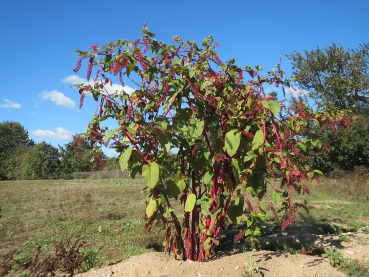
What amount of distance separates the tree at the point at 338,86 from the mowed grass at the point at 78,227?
43.5 ft

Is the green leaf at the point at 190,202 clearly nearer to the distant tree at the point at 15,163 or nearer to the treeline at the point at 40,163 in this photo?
the treeline at the point at 40,163

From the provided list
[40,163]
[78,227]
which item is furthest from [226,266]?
[40,163]

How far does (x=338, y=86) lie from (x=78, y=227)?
807 inches

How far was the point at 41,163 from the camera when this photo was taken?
36.1 meters

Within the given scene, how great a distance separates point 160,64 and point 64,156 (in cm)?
3644

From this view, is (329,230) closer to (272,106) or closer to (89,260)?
(89,260)

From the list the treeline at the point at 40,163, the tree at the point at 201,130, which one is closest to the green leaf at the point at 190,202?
the tree at the point at 201,130

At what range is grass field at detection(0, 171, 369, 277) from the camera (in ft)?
13.0

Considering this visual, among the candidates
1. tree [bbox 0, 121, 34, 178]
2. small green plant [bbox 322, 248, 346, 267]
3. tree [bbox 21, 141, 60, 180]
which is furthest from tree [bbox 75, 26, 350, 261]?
tree [bbox 0, 121, 34, 178]

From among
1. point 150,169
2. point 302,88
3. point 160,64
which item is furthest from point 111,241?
point 302,88

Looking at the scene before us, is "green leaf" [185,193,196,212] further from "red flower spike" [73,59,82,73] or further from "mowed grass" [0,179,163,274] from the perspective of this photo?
"red flower spike" [73,59,82,73]

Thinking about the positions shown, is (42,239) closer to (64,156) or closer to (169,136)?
(169,136)

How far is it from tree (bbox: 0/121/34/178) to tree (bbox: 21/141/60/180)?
13.2 metres

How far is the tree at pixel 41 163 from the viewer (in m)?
35.4
